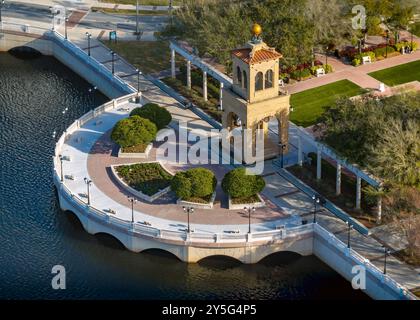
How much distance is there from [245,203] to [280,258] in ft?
24.3

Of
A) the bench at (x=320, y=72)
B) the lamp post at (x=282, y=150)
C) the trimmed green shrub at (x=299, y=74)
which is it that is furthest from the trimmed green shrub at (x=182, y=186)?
the bench at (x=320, y=72)

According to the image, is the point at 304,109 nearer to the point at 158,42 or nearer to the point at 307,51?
the point at 307,51

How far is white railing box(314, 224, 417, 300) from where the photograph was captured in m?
107

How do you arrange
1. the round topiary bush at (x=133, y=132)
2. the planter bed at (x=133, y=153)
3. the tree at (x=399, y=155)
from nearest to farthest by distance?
the tree at (x=399, y=155), the round topiary bush at (x=133, y=132), the planter bed at (x=133, y=153)

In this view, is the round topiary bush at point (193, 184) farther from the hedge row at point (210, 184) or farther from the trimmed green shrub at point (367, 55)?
the trimmed green shrub at point (367, 55)

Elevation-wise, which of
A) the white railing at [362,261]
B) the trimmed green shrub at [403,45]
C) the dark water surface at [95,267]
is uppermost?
the trimmed green shrub at [403,45]

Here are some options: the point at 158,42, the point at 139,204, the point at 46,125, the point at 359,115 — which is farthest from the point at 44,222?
the point at 158,42

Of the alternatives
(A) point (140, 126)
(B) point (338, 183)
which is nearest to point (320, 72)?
(A) point (140, 126)

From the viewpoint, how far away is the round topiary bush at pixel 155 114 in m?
135

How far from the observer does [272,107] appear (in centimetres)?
12862

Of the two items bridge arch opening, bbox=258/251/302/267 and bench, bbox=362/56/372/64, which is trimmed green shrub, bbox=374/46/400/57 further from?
bridge arch opening, bbox=258/251/302/267

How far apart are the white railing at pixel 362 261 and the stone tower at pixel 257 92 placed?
17058mm

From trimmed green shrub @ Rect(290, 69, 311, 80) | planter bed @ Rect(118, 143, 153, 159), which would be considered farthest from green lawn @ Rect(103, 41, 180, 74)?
planter bed @ Rect(118, 143, 153, 159)

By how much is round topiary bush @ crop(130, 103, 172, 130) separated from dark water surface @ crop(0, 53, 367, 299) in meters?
12.2
